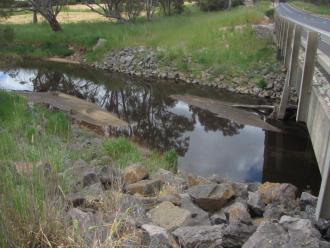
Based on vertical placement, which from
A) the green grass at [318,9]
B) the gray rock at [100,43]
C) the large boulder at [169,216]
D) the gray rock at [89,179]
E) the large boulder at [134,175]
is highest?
the large boulder at [169,216]

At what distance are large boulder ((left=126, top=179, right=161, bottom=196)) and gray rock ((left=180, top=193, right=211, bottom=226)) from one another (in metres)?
0.61

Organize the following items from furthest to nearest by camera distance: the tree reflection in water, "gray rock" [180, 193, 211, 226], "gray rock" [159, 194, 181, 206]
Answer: the tree reflection in water → "gray rock" [159, 194, 181, 206] → "gray rock" [180, 193, 211, 226]

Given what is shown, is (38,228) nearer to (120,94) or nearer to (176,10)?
(120,94)

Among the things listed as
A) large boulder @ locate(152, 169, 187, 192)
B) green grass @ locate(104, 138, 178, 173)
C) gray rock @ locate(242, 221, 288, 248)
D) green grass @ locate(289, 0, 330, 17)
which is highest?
gray rock @ locate(242, 221, 288, 248)

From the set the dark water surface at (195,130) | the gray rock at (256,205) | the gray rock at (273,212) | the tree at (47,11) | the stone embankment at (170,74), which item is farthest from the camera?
the tree at (47,11)

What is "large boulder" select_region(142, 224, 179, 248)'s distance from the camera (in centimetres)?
449

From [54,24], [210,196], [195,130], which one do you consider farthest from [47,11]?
[210,196]

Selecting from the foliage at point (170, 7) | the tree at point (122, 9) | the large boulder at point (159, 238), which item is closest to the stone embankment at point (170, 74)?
the tree at point (122, 9)

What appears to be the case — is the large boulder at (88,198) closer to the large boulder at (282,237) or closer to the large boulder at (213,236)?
the large boulder at (213,236)

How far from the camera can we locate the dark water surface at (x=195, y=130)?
14508 mm

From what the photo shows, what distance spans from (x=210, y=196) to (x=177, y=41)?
27.3 metres

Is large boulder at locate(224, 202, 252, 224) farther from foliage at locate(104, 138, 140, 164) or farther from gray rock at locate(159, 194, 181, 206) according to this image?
foliage at locate(104, 138, 140, 164)

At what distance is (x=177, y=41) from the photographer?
33.6m

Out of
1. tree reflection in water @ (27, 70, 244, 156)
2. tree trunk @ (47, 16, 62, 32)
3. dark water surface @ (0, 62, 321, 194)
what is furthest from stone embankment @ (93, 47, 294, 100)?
tree trunk @ (47, 16, 62, 32)
